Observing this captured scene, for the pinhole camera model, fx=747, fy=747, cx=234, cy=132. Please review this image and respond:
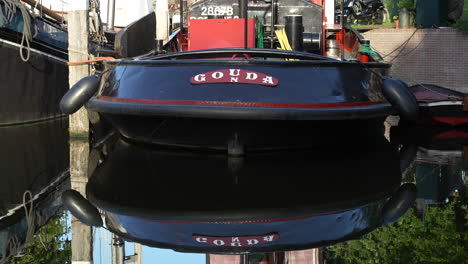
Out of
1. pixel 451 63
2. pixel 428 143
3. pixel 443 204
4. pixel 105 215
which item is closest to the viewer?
pixel 105 215

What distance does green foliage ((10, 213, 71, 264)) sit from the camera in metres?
3.91

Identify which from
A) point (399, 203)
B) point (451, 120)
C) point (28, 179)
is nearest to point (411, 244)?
point (399, 203)

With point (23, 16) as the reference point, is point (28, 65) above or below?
below

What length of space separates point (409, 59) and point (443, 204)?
13.6 meters

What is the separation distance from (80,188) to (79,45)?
13.0ft

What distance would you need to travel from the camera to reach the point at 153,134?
740 centimetres

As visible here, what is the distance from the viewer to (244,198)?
5.12m

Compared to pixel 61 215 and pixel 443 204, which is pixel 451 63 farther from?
pixel 61 215

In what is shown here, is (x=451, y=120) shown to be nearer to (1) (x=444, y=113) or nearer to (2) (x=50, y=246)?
(1) (x=444, y=113)

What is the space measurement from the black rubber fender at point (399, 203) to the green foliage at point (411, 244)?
57 mm

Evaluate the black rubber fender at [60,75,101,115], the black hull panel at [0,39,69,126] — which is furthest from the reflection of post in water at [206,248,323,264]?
the black hull panel at [0,39,69,126]

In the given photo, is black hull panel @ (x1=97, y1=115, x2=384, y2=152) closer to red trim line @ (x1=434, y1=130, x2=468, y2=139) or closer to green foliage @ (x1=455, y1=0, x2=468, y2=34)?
red trim line @ (x1=434, y1=130, x2=468, y2=139)

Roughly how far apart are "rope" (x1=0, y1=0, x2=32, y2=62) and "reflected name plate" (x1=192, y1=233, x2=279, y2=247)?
663cm

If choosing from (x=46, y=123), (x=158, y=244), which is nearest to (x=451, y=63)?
(x=46, y=123)
